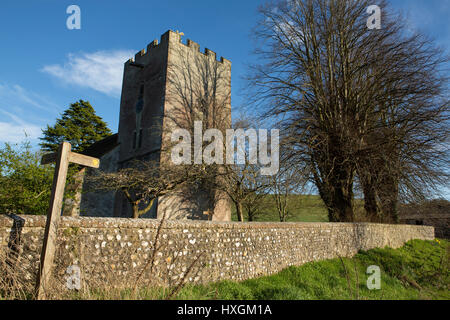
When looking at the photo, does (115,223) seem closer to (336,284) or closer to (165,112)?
(336,284)

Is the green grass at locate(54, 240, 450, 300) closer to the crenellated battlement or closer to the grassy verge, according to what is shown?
the grassy verge

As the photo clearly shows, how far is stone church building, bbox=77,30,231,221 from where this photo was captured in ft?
58.9

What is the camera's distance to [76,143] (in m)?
32.5

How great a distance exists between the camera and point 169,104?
1822 cm

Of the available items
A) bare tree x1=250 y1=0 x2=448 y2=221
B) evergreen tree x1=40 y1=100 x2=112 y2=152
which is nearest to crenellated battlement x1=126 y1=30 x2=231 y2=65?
bare tree x1=250 y1=0 x2=448 y2=221

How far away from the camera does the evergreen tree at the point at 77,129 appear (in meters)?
32.0

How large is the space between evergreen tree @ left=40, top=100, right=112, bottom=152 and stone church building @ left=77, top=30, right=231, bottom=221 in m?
13.8

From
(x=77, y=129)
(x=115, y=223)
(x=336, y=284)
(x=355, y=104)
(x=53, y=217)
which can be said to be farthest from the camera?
(x=77, y=129)

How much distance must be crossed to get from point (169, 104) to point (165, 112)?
0.70m

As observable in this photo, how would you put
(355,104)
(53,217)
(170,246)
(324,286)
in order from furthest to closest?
1. (355,104)
2. (324,286)
3. (170,246)
4. (53,217)

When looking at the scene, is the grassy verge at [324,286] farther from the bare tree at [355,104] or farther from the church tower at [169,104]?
the church tower at [169,104]

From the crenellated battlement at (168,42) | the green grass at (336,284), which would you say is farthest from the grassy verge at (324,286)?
the crenellated battlement at (168,42)

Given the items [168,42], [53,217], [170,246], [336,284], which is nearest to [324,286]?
[336,284]

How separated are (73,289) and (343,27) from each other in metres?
14.0
